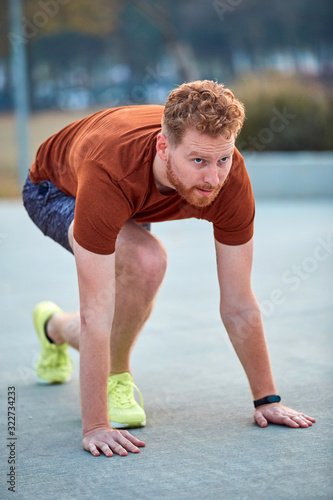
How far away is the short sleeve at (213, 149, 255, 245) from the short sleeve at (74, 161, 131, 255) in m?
0.39

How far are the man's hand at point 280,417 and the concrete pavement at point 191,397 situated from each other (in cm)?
4

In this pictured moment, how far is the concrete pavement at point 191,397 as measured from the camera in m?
2.44

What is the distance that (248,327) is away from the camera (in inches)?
116

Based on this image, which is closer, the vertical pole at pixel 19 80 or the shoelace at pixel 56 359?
the shoelace at pixel 56 359

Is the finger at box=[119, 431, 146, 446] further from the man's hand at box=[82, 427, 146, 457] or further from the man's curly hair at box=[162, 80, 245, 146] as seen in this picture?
the man's curly hair at box=[162, 80, 245, 146]

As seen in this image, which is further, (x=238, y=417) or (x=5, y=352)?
(x=5, y=352)

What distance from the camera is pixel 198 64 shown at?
1895 centimetres

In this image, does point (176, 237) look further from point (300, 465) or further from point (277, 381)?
point (300, 465)

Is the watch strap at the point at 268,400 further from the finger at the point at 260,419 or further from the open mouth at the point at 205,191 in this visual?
the open mouth at the point at 205,191

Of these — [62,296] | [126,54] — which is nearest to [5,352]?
[62,296]

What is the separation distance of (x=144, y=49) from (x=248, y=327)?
16544mm

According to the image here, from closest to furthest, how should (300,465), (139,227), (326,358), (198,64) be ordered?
(300,465)
(139,227)
(326,358)
(198,64)

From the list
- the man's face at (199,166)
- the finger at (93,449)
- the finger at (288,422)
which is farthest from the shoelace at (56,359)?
the man's face at (199,166)

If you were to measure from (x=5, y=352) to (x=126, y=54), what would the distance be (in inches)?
603
